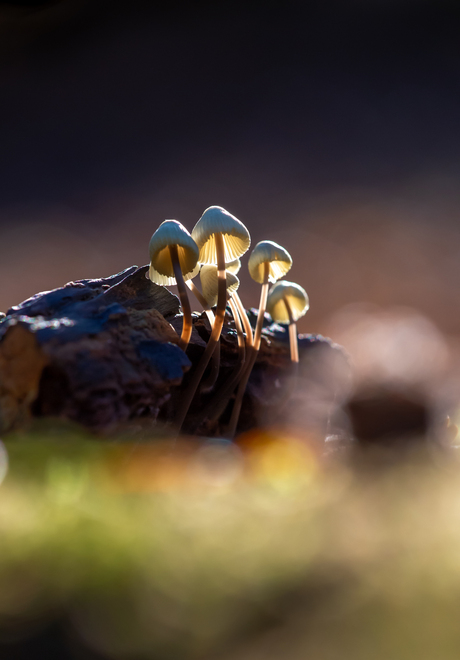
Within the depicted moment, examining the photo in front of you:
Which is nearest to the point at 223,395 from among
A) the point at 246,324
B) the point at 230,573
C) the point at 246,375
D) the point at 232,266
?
the point at 246,375

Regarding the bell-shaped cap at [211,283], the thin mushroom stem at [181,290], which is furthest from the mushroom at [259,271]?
the thin mushroom stem at [181,290]

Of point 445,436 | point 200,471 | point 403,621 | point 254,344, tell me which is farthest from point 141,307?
point 445,436

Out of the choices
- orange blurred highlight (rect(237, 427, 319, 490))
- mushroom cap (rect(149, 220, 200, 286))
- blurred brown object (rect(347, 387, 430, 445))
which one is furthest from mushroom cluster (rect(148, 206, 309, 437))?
blurred brown object (rect(347, 387, 430, 445))

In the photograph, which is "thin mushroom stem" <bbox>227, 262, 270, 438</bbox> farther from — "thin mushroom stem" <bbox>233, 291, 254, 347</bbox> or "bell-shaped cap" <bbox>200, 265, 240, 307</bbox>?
"bell-shaped cap" <bbox>200, 265, 240, 307</bbox>

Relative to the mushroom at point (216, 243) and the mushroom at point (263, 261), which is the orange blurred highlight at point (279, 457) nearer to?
the mushroom at point (216, 243)

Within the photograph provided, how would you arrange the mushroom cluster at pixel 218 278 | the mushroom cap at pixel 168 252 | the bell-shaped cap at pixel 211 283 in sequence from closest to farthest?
the mushroom cap at pixel 168 252 < the mushroom cluster at pixel 218 278 < the bell-shaped cap at pixel 211 283
